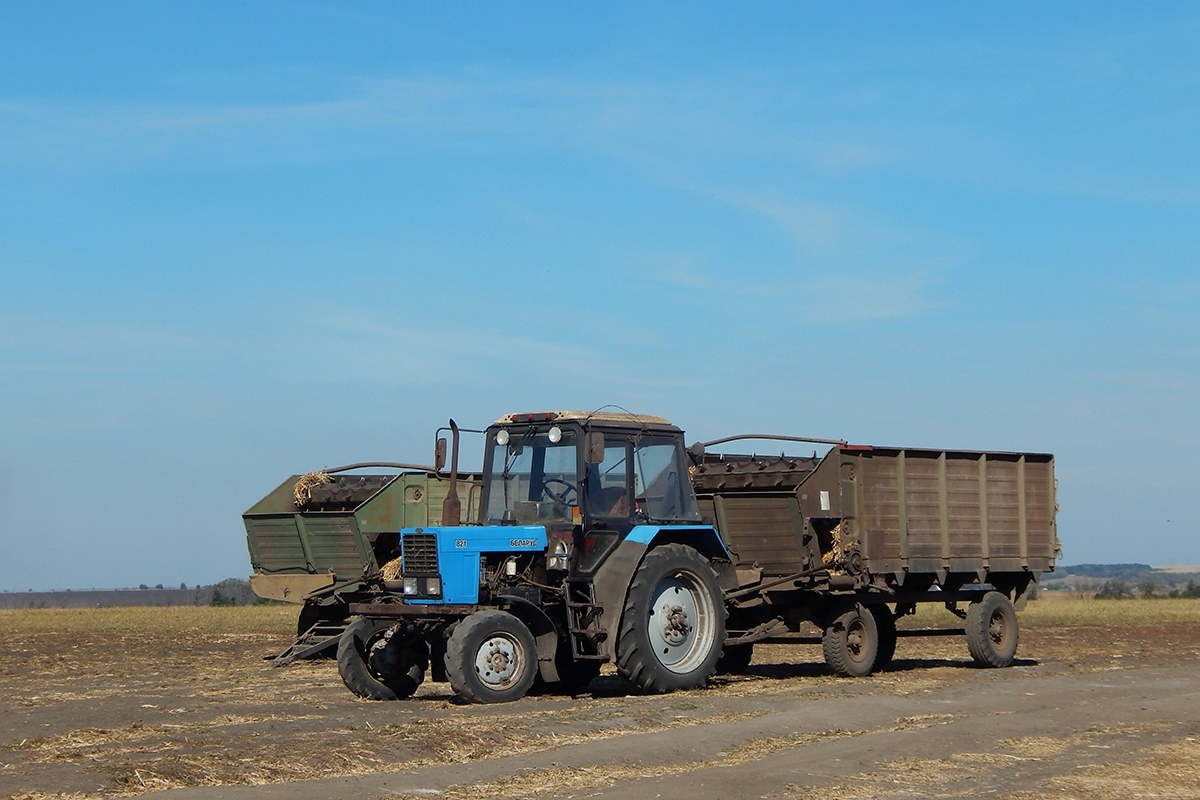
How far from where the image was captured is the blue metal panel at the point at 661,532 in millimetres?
15320

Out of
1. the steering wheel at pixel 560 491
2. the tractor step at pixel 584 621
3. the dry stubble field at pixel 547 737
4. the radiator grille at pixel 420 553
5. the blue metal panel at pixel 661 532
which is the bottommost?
the dry stubble field at pixel 547 737

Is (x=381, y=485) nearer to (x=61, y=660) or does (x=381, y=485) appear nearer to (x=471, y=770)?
(x=61, y=660)

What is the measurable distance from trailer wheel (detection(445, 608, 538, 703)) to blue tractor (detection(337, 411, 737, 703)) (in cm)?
2

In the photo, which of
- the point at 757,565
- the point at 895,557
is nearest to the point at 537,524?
the point at 757,565

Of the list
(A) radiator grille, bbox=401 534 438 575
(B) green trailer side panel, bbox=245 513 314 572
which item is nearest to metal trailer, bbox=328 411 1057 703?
(A) radiator grille, bbox=401 534 438 575

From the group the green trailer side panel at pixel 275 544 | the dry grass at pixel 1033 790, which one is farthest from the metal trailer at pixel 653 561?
the green trailer side panel at pixel 275 544

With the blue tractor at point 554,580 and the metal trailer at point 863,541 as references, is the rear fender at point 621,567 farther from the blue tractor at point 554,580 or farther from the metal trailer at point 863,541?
the metal trailer at point 863,541

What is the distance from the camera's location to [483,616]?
46.2 ft

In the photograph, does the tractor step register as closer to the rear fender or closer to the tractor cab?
the rear fender

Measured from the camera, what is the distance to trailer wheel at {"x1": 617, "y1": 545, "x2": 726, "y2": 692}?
1495 centimetres

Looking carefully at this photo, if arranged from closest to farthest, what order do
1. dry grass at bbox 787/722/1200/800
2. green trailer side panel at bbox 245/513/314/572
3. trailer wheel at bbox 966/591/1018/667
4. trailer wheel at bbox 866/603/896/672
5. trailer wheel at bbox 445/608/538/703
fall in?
1. dry grass at bbox 787/722/1200/800
2. trailer wheel at bbox 445/608/538/703
3. trailer wheel at bbox 866/603/896/672
4. trailer wheel at bbox 966/591/1018/667
5. green trailer side panel at bbox 245/513/314/572

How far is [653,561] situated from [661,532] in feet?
1.87

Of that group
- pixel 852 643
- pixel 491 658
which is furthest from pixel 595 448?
pixel 852 643

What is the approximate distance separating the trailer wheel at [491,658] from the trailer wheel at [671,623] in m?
1.05
